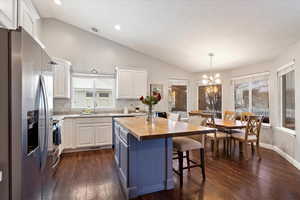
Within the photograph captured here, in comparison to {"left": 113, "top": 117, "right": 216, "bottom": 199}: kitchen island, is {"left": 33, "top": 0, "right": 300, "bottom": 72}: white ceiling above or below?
above

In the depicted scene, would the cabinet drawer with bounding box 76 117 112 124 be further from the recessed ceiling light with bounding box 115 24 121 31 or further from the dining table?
the dining table

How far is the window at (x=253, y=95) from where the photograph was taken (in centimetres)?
438

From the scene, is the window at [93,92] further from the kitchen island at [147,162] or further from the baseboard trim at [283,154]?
the baseboard trim at [283,154]

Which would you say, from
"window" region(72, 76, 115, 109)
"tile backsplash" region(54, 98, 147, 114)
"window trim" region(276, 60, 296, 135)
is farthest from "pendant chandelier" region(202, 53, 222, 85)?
"window" region(72, 76, 115, 109)

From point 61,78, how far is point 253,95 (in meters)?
5.40

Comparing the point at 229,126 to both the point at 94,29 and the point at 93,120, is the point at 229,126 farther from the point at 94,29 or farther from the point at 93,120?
the point at 94,29

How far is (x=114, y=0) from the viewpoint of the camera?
2963 mm

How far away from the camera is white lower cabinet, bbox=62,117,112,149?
153 inches

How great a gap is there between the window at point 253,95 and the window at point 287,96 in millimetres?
445

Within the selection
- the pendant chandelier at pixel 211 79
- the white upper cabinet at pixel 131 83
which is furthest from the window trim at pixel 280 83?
the white upper cabinet at pixel 131 83

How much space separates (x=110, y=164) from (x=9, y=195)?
2.33 meters

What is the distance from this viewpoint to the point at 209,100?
19.4 ft

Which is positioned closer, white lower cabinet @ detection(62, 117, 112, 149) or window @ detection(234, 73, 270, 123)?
white lower cabinet @ detection(62, 117, 112, 149)

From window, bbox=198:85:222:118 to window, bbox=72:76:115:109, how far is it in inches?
130
